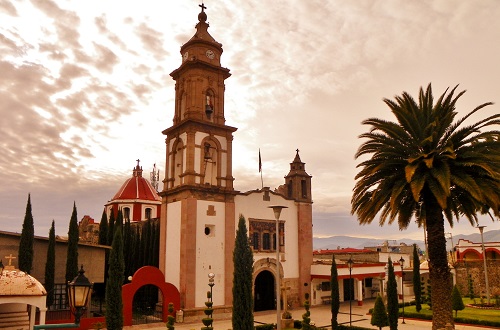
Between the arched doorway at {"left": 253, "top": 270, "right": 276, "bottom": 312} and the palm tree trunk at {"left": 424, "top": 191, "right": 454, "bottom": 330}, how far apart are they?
2024 centimetres

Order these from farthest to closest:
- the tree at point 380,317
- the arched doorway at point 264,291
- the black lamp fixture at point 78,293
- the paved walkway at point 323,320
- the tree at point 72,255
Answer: the arched doorway at point 264,291, the tree at point 72,255, the paved walkway at point 323,320, the tree at point 380,317, the black lamp fixture at point 78,293

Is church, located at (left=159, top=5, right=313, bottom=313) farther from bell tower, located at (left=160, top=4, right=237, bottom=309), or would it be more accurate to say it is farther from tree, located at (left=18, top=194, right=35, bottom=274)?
tree, located at (left=18, top=194, right=35, bottom=274)

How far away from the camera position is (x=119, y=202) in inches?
2271

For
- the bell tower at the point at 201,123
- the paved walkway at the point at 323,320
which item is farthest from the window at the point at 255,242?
the paved walkway at the point at 323,320

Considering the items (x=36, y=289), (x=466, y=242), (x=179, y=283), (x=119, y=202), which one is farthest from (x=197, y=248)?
(x=466, y=242)

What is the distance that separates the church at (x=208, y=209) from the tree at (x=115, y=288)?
875 centimetres

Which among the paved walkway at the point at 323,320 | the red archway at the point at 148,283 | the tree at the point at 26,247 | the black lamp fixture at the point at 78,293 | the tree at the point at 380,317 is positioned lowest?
the paved walkway at the point at 323,320

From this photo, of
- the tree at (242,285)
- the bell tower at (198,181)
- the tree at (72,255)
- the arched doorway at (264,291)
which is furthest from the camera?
the arched doorway at (264,291)

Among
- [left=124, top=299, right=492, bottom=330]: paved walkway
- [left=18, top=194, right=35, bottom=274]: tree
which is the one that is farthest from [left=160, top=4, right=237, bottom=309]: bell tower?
[left=18, top=194, right=35, bottom=274]: tree

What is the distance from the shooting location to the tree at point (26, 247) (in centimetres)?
2941

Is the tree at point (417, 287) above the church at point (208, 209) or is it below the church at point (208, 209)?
below

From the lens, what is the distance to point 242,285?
22219 millimetres

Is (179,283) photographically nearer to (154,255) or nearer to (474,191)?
(154,255)

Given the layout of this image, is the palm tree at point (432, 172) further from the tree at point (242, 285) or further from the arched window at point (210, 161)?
the arched window at point (210, 161)
